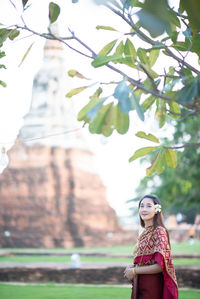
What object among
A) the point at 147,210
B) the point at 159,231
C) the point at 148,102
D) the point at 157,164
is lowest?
the point at 159,231

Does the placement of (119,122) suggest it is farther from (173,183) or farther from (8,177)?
(8,177)

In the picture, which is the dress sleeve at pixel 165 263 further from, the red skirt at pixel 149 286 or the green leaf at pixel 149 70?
the green leaf at pixel 149 70

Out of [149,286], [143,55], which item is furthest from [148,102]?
[149,286]

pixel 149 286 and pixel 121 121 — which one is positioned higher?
pixel 121 121

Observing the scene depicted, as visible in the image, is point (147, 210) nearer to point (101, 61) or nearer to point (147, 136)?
point (147, 136)

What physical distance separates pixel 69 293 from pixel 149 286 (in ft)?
13.1

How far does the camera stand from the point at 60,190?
71.5 ft

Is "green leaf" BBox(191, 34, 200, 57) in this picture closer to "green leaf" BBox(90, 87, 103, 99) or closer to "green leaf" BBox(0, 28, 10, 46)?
"green leaf" BBox(90, 87, 103, 99)

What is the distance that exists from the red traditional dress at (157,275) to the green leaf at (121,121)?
1068 millimetres

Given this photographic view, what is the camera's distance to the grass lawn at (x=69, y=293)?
5590 millimetres

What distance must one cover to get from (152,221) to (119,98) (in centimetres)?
128

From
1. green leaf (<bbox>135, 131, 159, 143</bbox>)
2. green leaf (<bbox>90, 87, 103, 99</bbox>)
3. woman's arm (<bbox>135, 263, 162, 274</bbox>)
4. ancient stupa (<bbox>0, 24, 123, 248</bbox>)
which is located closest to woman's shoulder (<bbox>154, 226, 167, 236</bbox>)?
woman's arm (<bbox>135, 263, 162, 274</bbox>)

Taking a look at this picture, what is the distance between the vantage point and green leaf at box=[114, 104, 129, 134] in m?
1.49

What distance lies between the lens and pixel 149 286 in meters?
2.35
